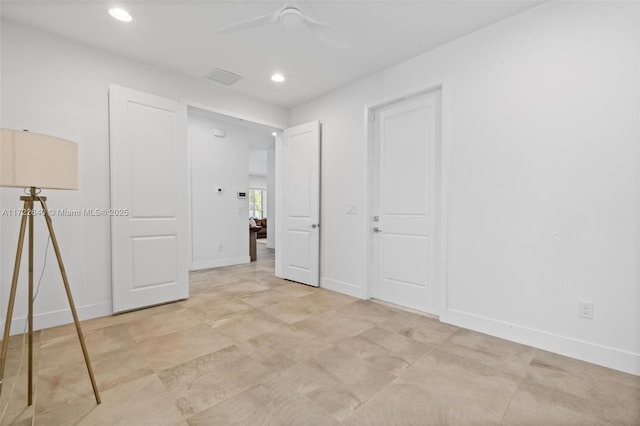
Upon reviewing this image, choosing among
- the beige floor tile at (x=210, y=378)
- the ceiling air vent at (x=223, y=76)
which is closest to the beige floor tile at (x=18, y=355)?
the beige floor tile at (x=210, y=378)

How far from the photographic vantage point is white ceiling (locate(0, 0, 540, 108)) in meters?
2.34

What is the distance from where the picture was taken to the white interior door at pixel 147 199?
301 cm

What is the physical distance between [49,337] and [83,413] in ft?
4.61

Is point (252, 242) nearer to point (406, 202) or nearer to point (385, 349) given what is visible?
point (406, 202)

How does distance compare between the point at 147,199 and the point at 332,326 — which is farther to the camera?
the point at 147,199

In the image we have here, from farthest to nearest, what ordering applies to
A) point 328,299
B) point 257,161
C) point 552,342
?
1. point 257,161
2. point 328,299
3. point 552,342

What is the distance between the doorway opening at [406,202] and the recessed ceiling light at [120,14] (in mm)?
2541

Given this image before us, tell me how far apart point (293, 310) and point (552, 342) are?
7.55ft

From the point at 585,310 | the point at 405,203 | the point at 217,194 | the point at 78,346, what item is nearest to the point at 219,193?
the point at 217,194

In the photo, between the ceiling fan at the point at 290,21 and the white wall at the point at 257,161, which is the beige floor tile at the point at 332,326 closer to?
the ceiling fan at the point at 290,21

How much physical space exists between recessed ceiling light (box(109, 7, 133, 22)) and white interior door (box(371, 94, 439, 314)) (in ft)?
8.70

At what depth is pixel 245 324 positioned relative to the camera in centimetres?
277

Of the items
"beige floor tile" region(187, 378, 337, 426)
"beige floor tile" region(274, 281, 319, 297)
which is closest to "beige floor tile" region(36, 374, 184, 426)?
"beige floor tile" region(187, 378, 337, 426)

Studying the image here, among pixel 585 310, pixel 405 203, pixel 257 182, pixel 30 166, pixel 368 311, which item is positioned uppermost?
pixel 257 182
